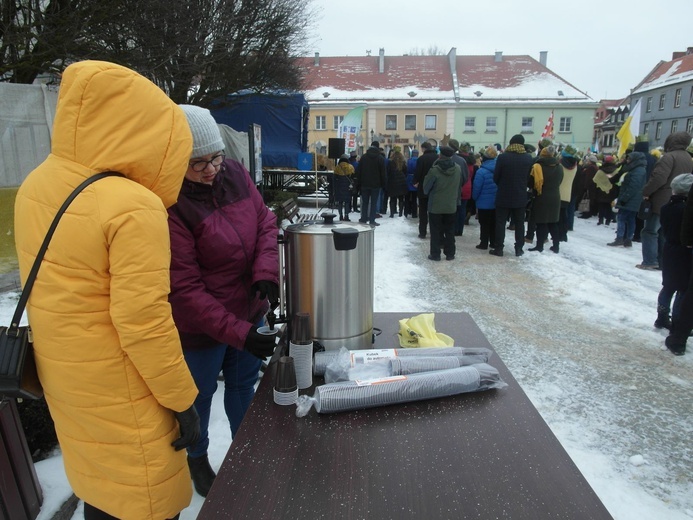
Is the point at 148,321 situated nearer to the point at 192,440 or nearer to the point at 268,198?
the point at 192,440

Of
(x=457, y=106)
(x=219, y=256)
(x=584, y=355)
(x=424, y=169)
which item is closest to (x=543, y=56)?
(x=457, y=106)

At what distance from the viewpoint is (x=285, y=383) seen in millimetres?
1646

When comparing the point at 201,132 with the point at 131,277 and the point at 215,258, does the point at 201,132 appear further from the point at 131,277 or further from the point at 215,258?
the point at 131,277

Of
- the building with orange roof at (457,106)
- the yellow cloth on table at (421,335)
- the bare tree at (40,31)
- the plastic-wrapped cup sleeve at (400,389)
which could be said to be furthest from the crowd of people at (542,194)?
the building with orange roof at (457,106)

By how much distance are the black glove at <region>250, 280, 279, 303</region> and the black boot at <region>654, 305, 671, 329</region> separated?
4.68 metres

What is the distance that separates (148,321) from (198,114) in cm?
93

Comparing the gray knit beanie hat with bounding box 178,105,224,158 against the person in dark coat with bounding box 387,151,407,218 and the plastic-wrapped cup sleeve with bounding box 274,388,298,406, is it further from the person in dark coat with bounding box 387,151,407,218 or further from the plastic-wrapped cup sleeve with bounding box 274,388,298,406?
the person in dark coat with bounding box 387,151,407,218

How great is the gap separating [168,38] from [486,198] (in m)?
6.17

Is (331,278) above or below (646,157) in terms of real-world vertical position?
below

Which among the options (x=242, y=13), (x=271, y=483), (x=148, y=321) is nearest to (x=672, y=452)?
(x=271, y=483)

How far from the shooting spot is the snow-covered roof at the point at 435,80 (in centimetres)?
3991

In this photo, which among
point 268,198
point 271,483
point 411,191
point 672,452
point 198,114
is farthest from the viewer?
point 268,198

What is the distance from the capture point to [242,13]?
11086 mm

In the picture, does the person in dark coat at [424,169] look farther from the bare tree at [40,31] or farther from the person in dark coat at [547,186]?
the bare tree at [40,31]
